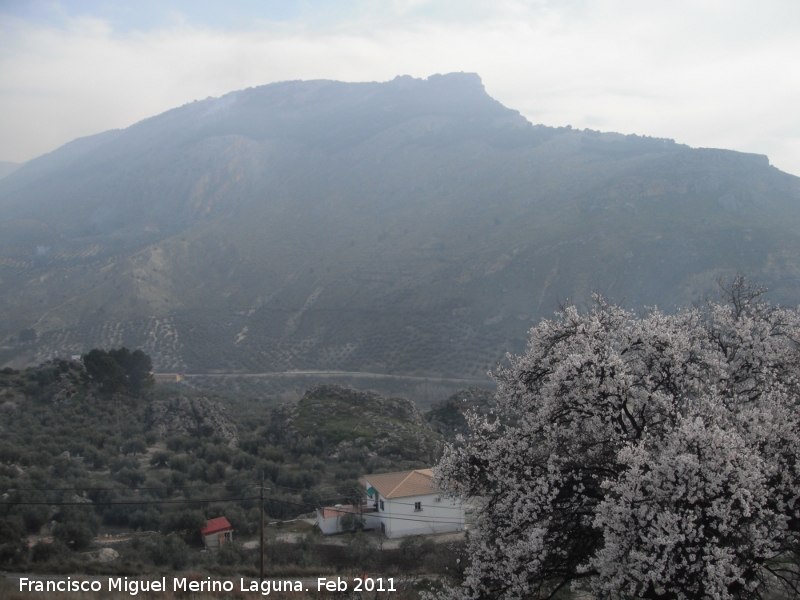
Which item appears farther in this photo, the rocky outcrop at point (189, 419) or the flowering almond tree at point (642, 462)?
the rocky outcrop at point (189, 419)

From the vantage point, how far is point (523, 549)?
7.69 m

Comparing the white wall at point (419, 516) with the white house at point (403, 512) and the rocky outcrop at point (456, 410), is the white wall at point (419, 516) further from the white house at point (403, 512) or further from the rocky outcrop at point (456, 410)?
the rocky outcrop at point (456, 410)

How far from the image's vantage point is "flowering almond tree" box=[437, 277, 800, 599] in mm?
6848

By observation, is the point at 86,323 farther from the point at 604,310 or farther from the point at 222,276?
the point at 604,310

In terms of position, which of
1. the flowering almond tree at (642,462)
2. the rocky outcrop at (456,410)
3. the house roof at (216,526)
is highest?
the flowering almond tree at (642,462)

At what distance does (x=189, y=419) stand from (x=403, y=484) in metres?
16.9

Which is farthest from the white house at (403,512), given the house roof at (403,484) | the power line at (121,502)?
the power line at (121,502)

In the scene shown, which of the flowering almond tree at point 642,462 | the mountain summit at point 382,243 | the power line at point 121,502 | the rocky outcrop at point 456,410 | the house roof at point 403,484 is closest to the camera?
the flowering almond tree at point 642,462

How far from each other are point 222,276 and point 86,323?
1814cm

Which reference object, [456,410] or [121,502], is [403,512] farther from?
[456,410]

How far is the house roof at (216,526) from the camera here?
19.8 m

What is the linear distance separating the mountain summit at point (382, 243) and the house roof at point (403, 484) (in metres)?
30.4

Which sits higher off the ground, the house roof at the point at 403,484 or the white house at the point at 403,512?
the house roof at the point at 403,484

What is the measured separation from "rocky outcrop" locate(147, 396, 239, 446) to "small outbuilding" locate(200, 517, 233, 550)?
40.3 ft
